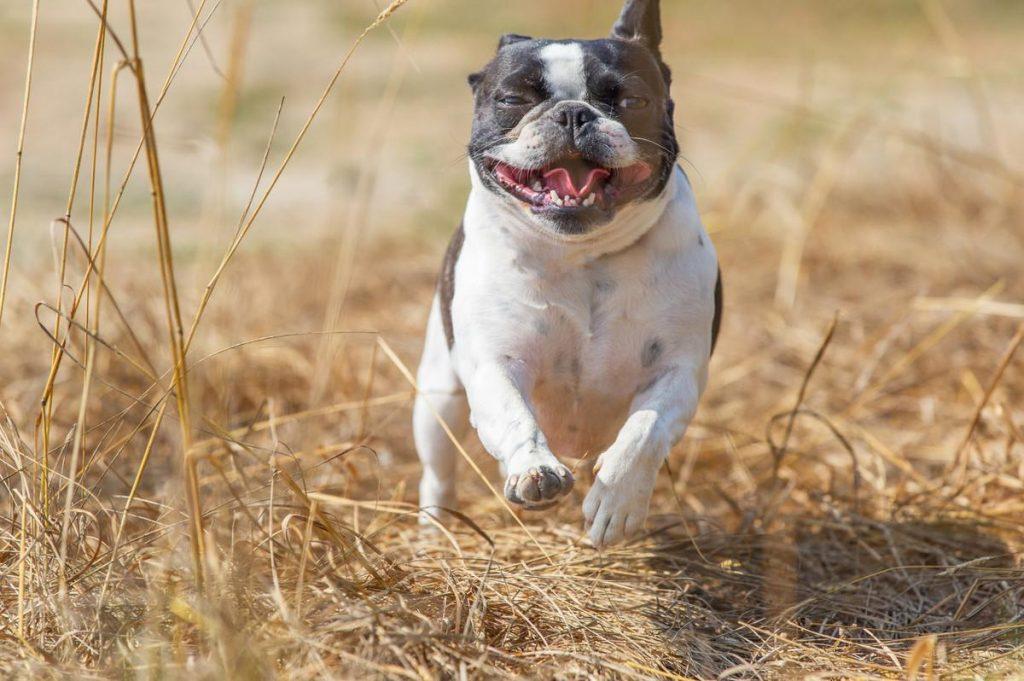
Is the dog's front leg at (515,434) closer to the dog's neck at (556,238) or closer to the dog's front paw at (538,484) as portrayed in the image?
the dog's front paw at (538,484)

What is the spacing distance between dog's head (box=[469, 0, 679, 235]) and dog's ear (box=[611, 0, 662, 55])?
11 centimetres

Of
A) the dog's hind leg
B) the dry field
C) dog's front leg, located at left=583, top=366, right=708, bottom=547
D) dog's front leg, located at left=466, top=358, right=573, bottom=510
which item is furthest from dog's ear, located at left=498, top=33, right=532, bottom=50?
dog's front leg, located at left=583, top=366, right=708, bottom=547

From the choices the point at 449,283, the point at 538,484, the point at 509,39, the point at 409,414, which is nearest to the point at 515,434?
the point at 538,484

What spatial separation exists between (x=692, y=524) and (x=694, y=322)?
3.71ft

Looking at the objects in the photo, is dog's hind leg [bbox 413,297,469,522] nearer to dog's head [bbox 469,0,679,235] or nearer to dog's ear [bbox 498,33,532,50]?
dog's head [bbox 469,0,679,235]

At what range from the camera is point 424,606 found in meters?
3.05

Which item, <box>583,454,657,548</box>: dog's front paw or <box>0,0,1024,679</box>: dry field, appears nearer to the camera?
<box>0,0,1024,679</box>: dry field

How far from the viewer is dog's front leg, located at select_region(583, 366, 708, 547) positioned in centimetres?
330

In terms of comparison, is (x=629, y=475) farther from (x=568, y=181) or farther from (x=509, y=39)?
(x=509, y=39)

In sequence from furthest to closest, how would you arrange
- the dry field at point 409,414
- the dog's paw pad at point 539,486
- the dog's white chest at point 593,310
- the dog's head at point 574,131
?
the dog's white chest at point 593,310 → the dog's head at point 574,131 → the dog's paw pad at point 539,486 → the dry field at point 409,414

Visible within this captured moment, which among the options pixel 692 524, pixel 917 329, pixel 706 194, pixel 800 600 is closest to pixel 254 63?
pixel 706 194

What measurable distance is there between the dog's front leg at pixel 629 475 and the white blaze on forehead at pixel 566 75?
987 millimetres

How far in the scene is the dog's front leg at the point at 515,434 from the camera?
3.15m

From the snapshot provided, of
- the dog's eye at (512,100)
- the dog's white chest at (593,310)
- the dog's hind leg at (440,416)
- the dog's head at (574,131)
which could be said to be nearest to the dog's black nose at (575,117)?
the dog's head at (574,131)
